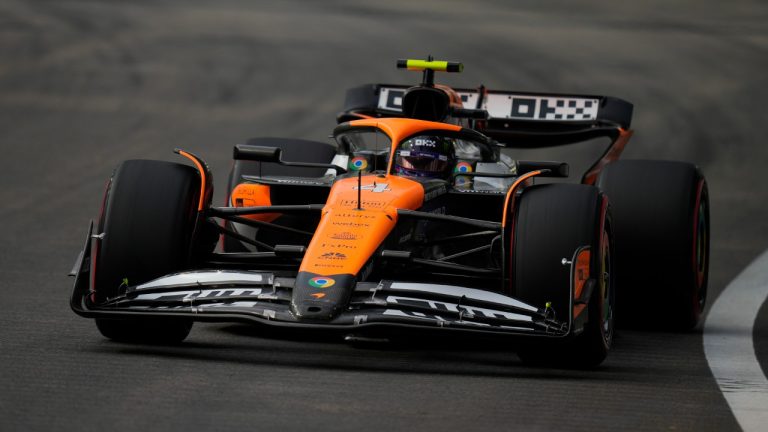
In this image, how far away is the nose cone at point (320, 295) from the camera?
298 inches

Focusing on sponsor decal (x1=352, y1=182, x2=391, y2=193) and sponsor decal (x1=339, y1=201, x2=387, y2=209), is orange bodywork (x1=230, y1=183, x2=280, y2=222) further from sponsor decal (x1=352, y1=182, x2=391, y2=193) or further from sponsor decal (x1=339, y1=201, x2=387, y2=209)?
sponsor decal (x1=339, y1=201, x2=387, y2=209)

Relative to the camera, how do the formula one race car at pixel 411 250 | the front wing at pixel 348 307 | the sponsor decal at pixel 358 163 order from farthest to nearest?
the sponsor decal at pixel 358 163 → the formula one race car at pixel 411 250 → the front wing at pixel 348 307

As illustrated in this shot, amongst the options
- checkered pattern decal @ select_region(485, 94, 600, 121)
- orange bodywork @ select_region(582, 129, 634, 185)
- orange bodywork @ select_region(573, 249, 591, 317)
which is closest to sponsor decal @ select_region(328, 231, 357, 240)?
orange bodywork @ select_region(573, 249, 591, 317)

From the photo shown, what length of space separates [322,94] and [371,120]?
13.2 metres

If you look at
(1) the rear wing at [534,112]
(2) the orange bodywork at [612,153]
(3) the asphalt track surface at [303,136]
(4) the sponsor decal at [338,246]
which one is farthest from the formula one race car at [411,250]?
(1) the rear wing at [534,112]

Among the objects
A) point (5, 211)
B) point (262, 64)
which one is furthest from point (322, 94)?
point (5, 211)

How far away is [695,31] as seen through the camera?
30.2 m

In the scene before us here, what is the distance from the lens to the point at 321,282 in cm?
777

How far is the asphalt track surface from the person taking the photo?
263 inches

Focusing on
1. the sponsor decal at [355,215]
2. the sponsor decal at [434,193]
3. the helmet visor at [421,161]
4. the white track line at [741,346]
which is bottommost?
the white track line at [741,346]

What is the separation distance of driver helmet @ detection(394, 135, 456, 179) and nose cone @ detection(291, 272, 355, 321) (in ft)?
6.74

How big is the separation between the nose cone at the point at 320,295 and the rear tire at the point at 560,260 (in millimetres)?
987

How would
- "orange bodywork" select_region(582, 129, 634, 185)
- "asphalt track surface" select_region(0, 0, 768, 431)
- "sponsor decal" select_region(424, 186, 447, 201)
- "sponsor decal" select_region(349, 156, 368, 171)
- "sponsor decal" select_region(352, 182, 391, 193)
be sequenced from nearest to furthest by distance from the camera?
1. "asphalt track surface" select_region(0, 0, 768, 431)
2. "sponsor decal" select_region(352, 182, 391, 193)
3. "sponsor decal" select_region(424, 186, 447, 201)
4. "sponsor decal" select_region(349, 156, 368, 171)
5. "orange bodywork" select_region(582, 129, 634, 185)

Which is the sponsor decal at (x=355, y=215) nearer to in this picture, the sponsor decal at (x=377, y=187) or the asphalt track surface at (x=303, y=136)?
the sponsor decal at (x=377, y=187)
